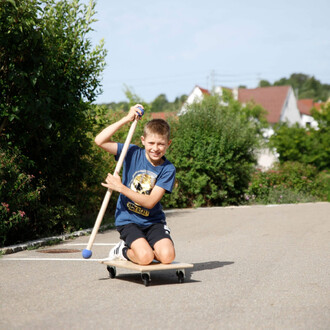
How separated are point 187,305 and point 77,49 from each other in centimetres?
733

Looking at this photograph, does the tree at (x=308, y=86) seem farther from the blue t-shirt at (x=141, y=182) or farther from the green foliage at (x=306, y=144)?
the blue t-shirt at (x=141, y=182)

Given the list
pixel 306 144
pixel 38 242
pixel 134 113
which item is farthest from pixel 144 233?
pixel 306 144

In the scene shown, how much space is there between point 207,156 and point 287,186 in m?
5.29

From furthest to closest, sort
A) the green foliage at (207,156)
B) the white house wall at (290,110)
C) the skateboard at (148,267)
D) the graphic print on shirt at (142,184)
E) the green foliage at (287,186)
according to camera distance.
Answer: the white house wall at (290,110)
the green foliage at (287,186)
the green foliage at (207,156)
the graphic print on shirt at (142,184)
the skateboard at (148,267)

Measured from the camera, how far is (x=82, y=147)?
1166 centimetres

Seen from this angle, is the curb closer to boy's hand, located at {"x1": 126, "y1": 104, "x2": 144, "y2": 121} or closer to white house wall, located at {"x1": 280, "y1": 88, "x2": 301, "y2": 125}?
boy's hand, located at {"x1": 126, "y1": 104, "x2": 144, "y2": 121}

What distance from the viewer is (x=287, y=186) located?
22.2 metres

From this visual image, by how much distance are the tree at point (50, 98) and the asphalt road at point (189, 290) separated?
5.18 ft

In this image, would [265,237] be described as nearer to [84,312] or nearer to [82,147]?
[82,147]

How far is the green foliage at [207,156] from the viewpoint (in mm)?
18297

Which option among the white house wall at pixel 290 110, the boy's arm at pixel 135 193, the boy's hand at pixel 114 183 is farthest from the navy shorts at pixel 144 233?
the white house wall at pixel 290 110

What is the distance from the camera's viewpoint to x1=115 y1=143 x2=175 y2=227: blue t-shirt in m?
6.25

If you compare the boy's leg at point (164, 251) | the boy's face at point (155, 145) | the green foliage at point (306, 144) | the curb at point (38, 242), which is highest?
the green foliage at point (306, 144)

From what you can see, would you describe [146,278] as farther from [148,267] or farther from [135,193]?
[135,193]
